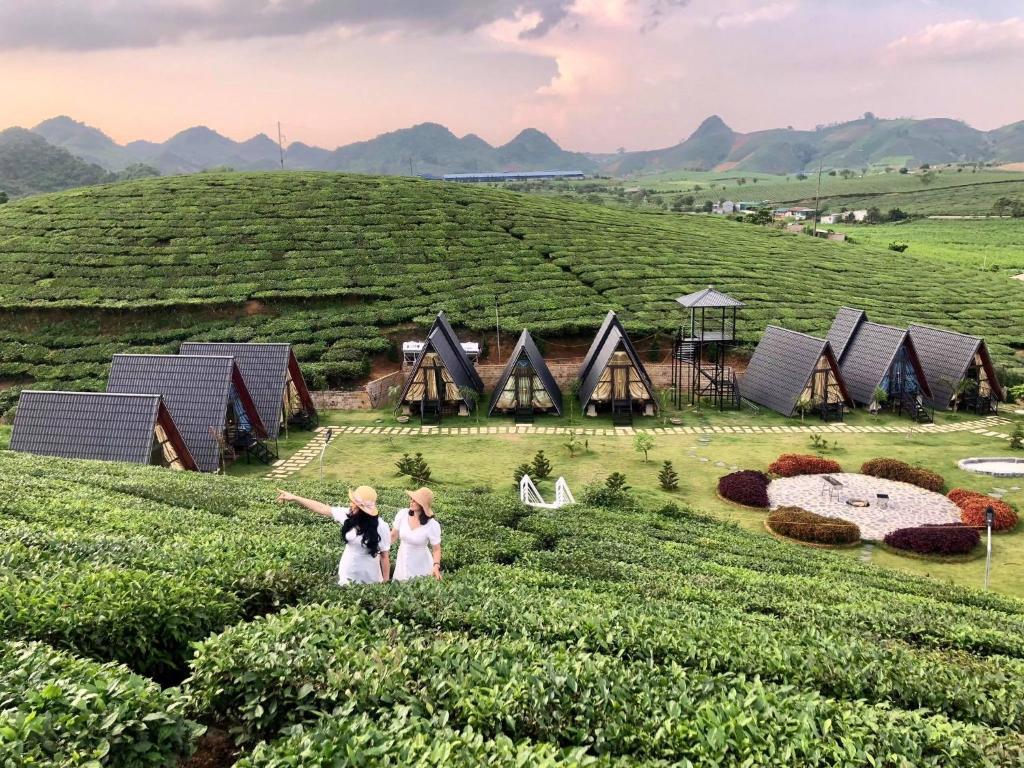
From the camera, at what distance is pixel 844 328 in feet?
97.0

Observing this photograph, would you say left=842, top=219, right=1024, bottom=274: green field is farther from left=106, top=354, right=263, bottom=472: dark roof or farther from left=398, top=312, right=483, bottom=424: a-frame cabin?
left=106, top=354, right=263, bottom=472: dark roof

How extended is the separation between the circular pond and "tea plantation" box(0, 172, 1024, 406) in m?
14.5

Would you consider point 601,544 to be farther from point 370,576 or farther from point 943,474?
point 943,474

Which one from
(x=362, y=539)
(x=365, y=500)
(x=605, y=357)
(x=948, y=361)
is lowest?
(x=948, y=361)

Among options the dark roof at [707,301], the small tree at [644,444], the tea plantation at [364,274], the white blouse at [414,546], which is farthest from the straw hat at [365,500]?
the tea plantation at [364,274]

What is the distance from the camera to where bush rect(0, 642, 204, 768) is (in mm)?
3945

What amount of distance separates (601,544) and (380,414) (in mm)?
17999

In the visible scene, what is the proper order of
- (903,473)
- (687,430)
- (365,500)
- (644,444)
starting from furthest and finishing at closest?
(687,430)
(644,444)
(903,473)
(365,500)

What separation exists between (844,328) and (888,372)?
11.1 ft

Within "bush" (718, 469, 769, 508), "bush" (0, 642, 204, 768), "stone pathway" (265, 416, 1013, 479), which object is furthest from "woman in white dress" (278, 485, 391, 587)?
"stone pathway" (265, 416, 1013, 479)

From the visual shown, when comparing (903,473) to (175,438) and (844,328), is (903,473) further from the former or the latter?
(175,438)

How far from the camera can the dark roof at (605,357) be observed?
26672mm

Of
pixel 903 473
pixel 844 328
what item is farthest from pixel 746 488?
pixel 844 328

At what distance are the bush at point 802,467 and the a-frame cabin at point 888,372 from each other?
8.15m
